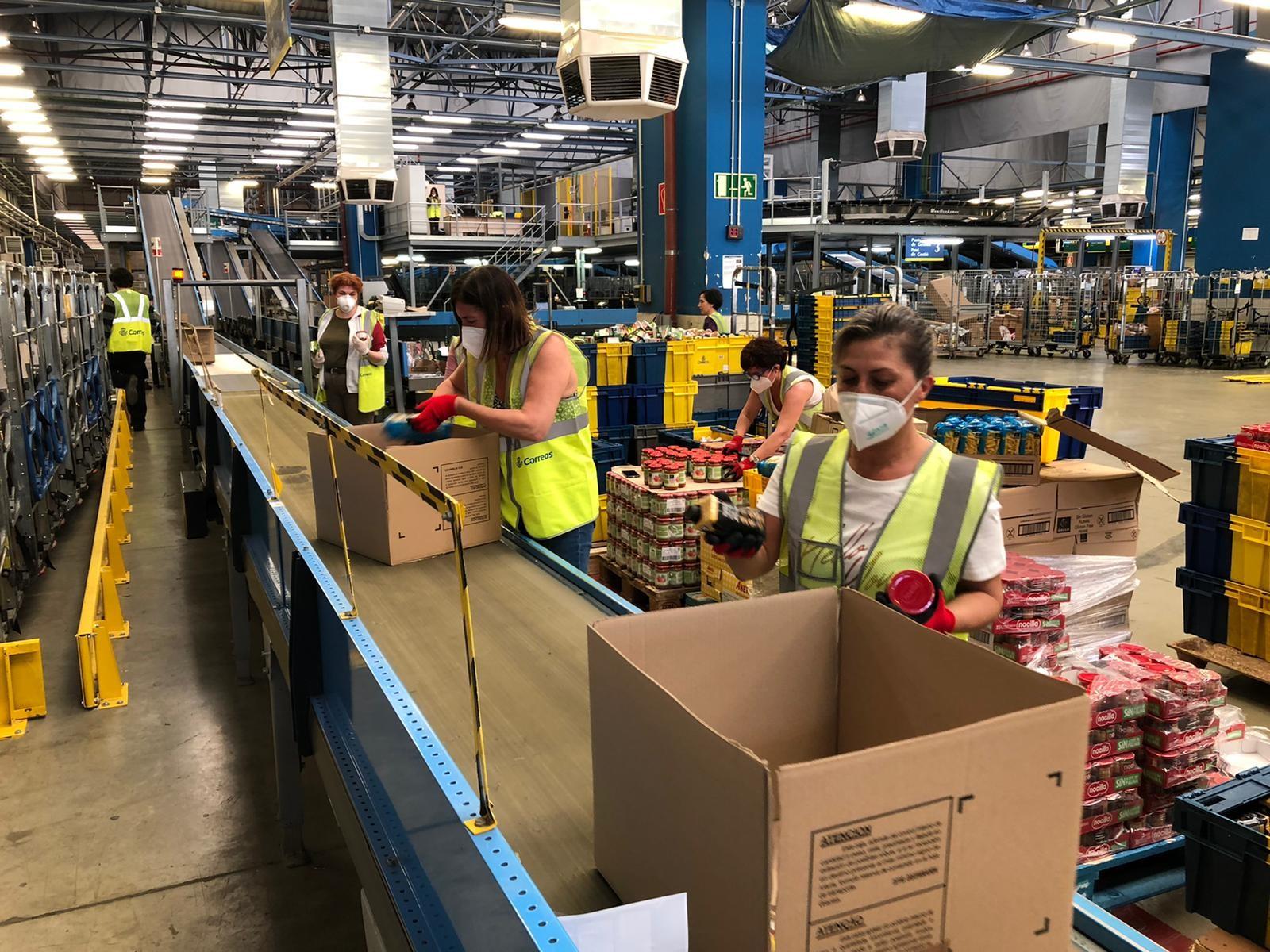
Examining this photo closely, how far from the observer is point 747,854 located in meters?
0.95

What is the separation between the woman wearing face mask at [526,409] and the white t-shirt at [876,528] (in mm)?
1211

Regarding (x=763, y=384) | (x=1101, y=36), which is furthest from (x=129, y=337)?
(x=1101, y=36)

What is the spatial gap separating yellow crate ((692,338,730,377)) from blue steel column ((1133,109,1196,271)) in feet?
64.0

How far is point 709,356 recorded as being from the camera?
8.88 m

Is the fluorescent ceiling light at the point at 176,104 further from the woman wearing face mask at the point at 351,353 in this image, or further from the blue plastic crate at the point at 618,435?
the blue plastic crate at the point at 618,435

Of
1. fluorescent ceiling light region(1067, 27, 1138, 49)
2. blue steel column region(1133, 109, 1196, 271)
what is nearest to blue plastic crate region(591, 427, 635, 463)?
fluorescent ceiling light region(1067, 27, 1138, 49)

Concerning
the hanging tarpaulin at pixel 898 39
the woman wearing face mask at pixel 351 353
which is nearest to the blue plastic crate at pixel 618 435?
the woman wearing face mask at pixel 351 353

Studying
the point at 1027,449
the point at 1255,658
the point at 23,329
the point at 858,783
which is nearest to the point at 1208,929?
the point at 1255,658

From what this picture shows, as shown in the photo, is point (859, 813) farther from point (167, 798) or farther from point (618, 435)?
point (618, 435)

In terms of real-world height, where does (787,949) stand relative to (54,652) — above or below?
above

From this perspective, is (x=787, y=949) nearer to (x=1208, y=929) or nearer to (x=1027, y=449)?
(x=1208, y=929)

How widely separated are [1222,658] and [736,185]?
28.9 ft

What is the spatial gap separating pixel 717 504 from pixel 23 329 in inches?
240

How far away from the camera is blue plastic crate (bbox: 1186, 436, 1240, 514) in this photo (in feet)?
14.7
